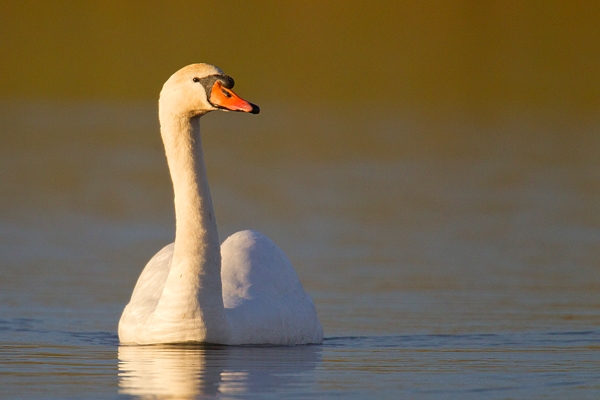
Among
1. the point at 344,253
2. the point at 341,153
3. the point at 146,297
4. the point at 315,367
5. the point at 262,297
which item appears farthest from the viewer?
the point at 341,153

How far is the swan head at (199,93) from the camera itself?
966cm

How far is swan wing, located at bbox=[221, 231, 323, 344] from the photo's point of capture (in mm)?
9938

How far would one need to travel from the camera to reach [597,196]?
1956 cm

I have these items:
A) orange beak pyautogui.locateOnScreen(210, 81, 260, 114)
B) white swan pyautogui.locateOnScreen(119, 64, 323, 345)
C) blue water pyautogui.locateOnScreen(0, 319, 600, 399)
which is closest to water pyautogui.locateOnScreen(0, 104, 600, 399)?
blue water pyautogui.locateOnScreen(0, 319, 600, 399)

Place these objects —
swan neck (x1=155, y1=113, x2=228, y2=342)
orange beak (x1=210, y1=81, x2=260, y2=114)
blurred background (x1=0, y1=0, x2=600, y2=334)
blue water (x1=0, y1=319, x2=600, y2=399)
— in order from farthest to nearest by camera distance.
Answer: blurred background (x1=0, y1=0, x2=600, y2=334) < swan neck (x1=155, y1=113, x2=228, y2=342) < orange beak (x1=210, y1=81, x2=260, y2=114) < blue water (x1=0, y1=319, x2=600, y2=399)

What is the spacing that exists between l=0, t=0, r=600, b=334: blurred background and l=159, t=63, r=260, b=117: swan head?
230 centimetres

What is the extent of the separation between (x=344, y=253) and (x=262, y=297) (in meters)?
5.08

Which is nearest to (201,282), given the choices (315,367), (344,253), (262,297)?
(262,297)

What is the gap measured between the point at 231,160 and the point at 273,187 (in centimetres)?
362

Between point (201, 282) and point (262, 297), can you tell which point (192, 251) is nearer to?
point (201, 282)

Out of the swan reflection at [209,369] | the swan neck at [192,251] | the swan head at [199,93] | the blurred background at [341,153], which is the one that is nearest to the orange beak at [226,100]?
the swan head at [199,93]

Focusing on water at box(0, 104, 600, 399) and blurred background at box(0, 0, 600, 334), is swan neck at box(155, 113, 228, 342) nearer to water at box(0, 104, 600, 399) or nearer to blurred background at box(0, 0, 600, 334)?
water at box(0, 104, 600, 399)

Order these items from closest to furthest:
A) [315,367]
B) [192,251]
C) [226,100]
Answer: [315,367]
[226,100]
[192,251]

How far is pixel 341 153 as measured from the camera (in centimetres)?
2655
